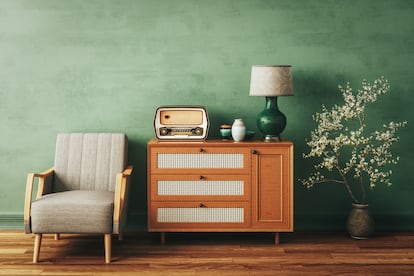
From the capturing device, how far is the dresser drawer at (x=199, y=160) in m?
4.30

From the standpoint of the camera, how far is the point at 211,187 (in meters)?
4.31

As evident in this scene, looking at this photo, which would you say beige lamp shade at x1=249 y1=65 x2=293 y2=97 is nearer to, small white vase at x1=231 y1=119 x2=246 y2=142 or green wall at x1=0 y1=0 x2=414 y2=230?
small white vase at x1=231 y1=119 x2=246 y2=142

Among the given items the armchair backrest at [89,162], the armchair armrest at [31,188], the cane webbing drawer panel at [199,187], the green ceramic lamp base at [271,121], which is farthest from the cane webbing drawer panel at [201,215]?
the armchair armrest at [31,188]

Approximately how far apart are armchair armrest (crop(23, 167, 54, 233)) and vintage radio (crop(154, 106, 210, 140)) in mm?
914

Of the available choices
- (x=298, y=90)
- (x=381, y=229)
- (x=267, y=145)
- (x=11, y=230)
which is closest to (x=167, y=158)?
(x=267, y=145)

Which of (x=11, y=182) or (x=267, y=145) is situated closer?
(x=267, y=145)

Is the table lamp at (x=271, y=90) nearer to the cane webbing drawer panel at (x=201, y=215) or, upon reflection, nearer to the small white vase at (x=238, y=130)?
the small white vase at (x=238, y=130)

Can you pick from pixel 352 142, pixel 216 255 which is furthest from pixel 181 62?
pixel 216 255

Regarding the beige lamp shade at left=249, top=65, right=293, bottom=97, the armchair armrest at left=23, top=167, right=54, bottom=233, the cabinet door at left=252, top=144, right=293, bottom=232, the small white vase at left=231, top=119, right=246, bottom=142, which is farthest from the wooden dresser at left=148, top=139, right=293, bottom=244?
the armchair armrest at left=23, top=167, right=54, bottom=233

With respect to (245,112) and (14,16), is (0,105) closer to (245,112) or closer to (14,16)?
(14,16)

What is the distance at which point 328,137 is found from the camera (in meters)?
4.79

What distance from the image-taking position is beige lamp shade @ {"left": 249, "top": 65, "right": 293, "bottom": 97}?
Answer: 4324mm

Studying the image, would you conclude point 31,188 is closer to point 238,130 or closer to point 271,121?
point 238,130

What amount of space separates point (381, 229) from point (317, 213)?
0.56 metres
